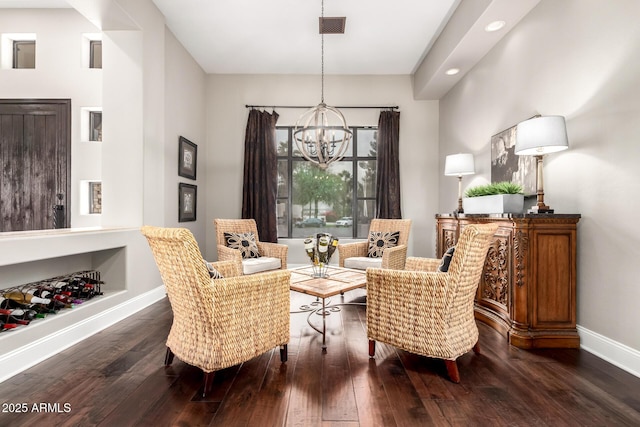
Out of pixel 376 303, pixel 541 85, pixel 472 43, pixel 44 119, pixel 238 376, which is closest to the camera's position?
pixel 238 376

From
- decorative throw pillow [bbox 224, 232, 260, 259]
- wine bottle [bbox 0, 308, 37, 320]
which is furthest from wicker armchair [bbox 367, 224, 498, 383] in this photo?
wine bottle [bbox 0, 308, 37, 320]

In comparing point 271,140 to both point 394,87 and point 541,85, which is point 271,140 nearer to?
point 394,87

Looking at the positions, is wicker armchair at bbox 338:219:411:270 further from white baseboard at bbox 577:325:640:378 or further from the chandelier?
white baseboard at bbox 577:325:640:378

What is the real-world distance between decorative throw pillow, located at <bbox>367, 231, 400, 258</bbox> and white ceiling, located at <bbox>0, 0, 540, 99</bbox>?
2.27 m

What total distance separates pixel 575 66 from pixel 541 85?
375 millimetres

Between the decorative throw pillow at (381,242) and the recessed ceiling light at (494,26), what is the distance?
2445 millimetres

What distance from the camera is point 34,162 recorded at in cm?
384

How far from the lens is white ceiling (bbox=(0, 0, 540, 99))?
3.30 metres

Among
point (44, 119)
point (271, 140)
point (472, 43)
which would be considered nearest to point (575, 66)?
point (472, 43)

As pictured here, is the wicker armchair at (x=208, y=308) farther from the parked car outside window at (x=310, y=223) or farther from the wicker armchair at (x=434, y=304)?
the parked car outside window at (x=310, y=223)

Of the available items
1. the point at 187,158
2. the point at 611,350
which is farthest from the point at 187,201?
the point at 611,350

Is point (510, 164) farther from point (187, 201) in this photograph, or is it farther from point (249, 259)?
point (187, 201)

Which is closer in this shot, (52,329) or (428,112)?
(52,329)

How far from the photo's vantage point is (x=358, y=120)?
Answer: 17.6 ft
